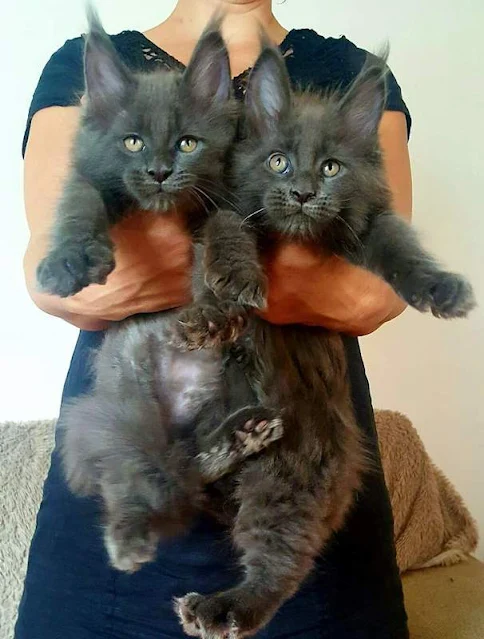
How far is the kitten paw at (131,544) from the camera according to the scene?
0.95 metres

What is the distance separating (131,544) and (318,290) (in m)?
0.46

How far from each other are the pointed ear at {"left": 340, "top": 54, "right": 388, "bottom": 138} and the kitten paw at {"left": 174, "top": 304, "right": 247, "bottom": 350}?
1.28ft

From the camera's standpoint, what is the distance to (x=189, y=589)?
3.40 feet

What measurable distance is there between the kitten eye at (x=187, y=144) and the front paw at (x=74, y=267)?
0.76 feet

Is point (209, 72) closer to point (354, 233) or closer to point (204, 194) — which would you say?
point (204, 194)

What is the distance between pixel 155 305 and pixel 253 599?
17.4 inches

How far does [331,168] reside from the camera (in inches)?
40.5

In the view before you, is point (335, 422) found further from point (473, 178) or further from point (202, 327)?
point (473, 178)

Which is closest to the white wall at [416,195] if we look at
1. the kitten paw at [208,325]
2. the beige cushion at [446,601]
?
the beige cushion at [446,601]

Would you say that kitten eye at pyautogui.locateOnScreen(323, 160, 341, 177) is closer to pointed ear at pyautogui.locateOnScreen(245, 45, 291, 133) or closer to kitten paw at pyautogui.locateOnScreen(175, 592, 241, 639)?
pointed ear at pyautogui.locateOnScreen(245, 45, 291, 133)

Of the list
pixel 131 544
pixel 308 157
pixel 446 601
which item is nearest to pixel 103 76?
pixel 308 157

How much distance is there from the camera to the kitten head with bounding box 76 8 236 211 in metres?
0.97

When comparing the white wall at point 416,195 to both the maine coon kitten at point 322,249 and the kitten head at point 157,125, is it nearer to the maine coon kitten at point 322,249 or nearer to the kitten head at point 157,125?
the maine coon kitten at point 322,249

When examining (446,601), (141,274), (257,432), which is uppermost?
(141,274)
